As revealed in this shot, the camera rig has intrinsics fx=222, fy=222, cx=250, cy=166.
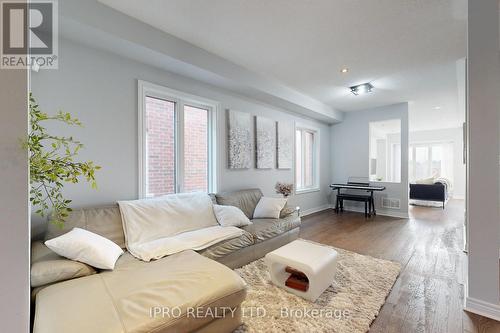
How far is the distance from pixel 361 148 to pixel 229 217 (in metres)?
4.50

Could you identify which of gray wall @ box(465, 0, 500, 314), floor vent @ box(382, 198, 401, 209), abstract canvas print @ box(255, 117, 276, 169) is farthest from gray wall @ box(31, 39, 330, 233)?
floor vent @ box(382, 198, 401, 209)

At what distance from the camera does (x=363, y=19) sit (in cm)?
221

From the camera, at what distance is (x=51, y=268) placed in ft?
4.83

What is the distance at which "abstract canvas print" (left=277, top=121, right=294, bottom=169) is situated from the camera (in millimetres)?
4605

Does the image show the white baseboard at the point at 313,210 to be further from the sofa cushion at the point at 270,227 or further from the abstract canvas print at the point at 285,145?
the sofa cushion at the point at 270,227

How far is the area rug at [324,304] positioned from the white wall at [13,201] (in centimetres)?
132

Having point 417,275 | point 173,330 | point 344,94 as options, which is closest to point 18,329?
point 173,330

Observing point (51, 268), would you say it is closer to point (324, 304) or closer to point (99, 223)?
point (99, 223)

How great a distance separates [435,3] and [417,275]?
2704mm

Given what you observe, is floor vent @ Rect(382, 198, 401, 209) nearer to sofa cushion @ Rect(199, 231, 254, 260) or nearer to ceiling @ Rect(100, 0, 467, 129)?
ceiling @ Rect(100, 0, 467, 129)

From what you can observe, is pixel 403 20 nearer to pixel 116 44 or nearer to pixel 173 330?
pixel 116 44

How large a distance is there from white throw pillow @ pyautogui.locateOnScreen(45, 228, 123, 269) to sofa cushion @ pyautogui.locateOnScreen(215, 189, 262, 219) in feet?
5.33

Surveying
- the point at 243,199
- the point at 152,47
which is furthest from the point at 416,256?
the point at 152,47

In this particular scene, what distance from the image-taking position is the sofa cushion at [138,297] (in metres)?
1.11
